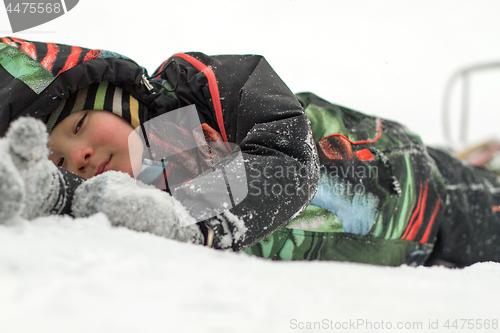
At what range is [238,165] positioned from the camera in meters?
0.41

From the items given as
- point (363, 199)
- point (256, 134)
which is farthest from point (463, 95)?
point (256, 134)

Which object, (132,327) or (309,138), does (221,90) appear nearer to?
(309,138)

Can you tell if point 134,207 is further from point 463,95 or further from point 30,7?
point 463,95

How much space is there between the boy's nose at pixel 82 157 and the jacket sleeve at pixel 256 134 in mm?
188

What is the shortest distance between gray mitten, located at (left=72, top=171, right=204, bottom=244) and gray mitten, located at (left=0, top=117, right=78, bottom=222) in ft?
0.13

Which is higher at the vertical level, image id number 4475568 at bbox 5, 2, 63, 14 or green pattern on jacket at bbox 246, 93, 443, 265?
image id number 4475568 at bbox 5, 2, 63, 14

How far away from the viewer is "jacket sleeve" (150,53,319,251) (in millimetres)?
390

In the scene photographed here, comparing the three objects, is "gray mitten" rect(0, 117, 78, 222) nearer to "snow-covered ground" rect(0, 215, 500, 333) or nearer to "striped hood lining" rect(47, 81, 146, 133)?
"snow-covered ground" rect(0, 215, 500, 333)
